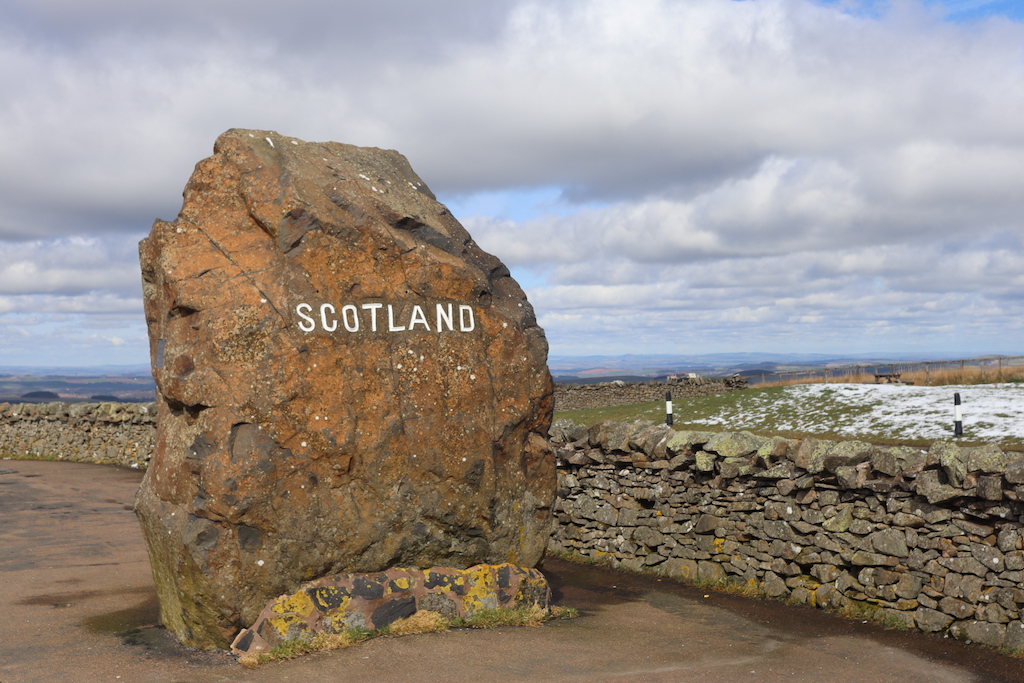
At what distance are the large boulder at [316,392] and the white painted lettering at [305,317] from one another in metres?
0.02

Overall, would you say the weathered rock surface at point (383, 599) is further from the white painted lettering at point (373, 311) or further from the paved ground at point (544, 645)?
the white painted lettering at point (373, 311)

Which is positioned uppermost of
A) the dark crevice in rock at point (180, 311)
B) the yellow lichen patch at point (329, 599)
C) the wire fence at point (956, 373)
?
the dark crevice in rock at point (180, 311)

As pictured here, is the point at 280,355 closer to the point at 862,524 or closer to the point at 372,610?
the point at 372,610

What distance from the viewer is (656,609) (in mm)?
8602

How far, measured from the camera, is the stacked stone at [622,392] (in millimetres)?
35656

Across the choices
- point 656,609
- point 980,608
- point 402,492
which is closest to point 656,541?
point 656,609

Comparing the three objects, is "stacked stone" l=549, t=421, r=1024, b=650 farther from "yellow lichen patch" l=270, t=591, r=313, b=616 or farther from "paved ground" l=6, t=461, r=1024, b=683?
"yellow lichen patch" l=270, t=591, r=313, b=616

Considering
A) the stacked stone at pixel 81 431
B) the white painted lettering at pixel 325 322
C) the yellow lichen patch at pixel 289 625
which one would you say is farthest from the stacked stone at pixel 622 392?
the yellow lichen patch at pixel 289 625

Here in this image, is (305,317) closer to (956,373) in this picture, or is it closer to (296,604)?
(296,604)

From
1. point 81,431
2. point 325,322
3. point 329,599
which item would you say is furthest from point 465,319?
point 81,431

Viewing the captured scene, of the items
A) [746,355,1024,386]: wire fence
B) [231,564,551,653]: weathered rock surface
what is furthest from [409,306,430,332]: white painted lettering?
[746,355,1024,386]: wire fence

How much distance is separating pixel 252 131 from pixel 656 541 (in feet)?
23.2

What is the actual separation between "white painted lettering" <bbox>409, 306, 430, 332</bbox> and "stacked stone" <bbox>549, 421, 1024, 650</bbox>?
440 cm

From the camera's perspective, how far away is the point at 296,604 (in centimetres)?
627
